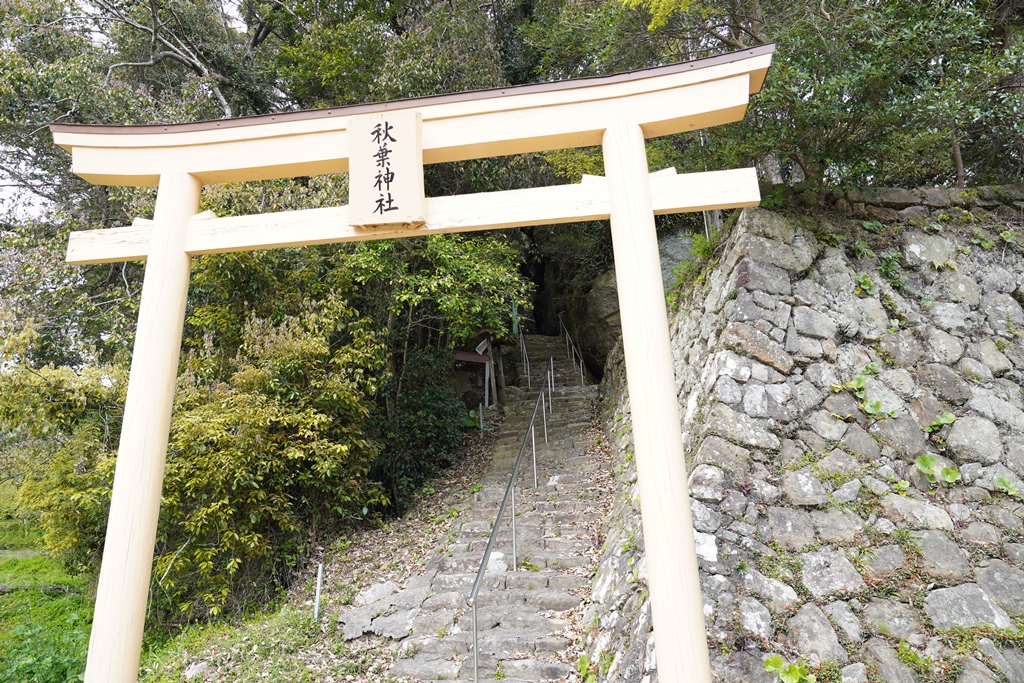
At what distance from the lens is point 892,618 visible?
3666mm

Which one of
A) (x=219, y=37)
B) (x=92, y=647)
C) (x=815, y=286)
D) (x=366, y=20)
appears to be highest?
(x=219, y=37)

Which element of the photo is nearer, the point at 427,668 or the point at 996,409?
the point at 427,668

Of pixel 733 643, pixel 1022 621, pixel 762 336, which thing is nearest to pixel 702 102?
pixel 762 336

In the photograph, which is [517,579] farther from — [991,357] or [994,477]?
[991,357]

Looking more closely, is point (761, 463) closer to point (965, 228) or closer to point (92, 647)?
point (965, 228)

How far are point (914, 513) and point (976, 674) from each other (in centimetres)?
108

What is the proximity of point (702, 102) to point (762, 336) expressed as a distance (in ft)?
8.02

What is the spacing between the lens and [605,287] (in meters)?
11.6

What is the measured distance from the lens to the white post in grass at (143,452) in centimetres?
298

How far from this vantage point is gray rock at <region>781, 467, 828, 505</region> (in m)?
4.27

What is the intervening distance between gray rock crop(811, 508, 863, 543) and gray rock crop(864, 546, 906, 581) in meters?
0.17

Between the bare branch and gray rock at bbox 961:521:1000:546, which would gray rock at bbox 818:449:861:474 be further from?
the bare branch

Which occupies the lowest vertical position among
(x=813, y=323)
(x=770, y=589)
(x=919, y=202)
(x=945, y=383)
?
(x=770, y=589)

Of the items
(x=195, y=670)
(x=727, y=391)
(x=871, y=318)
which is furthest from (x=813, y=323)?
(x=195, y=670)
